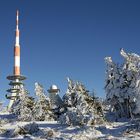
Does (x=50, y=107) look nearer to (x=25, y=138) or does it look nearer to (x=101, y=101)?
(x=101, y=101)

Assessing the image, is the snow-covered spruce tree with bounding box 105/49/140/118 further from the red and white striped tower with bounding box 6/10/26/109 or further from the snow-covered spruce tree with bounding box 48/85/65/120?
the red and white striped tower with bounding box 6/10/26/109

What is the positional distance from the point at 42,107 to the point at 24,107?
3.47m

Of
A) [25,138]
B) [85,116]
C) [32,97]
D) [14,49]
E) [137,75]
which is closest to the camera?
[25,138]

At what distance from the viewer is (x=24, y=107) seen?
239 feet

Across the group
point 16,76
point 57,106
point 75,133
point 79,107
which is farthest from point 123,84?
point 16,76

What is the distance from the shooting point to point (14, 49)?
13875cm

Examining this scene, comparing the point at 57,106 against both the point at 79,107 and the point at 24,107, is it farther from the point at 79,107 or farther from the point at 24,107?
the point at 79,107

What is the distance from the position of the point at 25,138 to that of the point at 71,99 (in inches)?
843

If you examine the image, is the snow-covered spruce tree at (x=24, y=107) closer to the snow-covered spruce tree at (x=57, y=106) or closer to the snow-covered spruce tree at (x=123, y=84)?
the snow-covered spruce tree at (x=57, y=106)

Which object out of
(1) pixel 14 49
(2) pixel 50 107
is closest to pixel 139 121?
(2) pixel 50 107

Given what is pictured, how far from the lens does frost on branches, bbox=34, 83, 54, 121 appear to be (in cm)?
7088

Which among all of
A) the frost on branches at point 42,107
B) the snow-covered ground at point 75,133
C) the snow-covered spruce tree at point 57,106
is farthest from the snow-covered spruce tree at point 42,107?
the snow-covered ground at point 75,133

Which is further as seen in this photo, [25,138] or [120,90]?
[120,90]

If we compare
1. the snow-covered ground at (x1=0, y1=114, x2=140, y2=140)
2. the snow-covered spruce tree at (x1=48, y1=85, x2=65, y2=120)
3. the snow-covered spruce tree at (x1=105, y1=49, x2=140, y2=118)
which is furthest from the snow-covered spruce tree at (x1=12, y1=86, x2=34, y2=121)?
the snow-covered spruce tree at (x1=105, y1=49, x2=140, y2=118)
